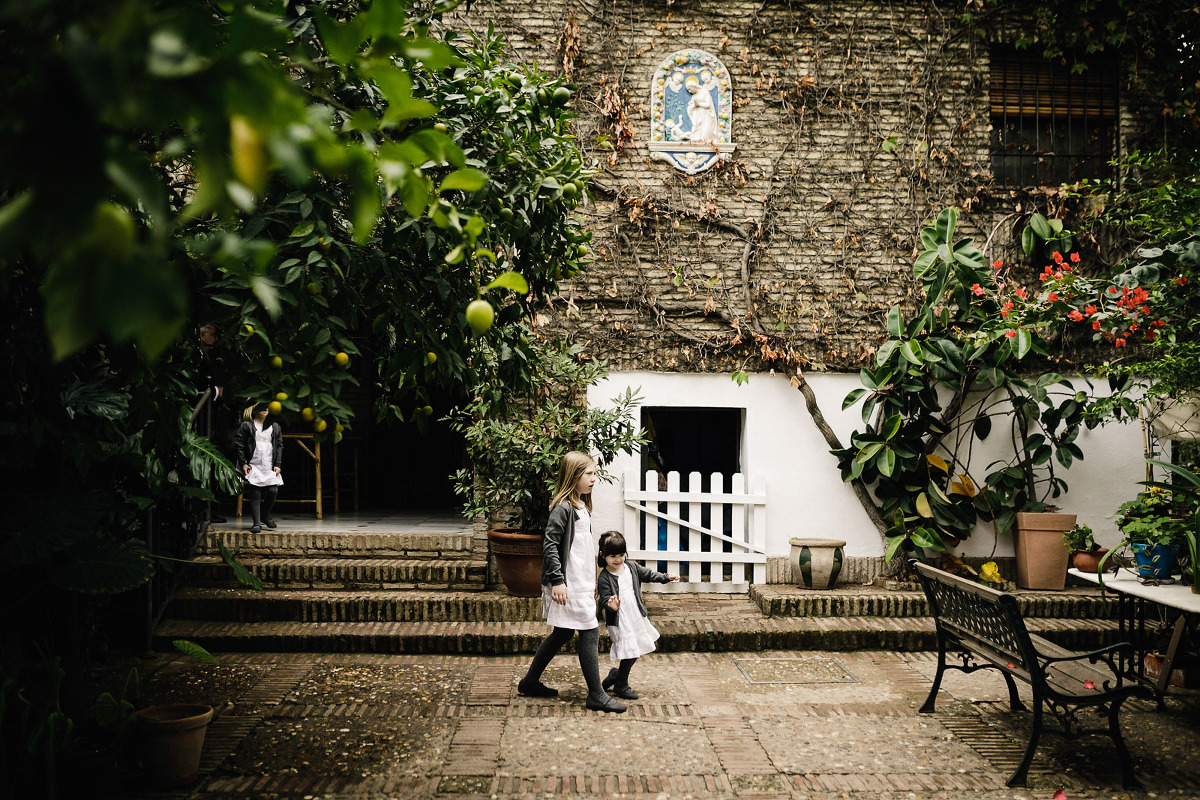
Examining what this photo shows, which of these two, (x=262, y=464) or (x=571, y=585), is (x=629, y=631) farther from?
(x=262, y=464)

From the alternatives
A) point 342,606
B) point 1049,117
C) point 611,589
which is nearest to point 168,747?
point 611,589

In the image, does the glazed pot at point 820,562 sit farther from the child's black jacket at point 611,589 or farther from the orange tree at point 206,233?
the orange tree at point 206,233

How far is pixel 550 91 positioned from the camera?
415cm

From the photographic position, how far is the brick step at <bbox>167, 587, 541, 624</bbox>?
22.1 ft

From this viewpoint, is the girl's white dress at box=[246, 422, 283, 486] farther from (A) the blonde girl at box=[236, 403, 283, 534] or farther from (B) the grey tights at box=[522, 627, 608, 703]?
(B) the grey tights at box=[522, 627, 608, 703]

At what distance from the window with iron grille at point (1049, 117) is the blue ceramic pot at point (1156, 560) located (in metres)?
4.77

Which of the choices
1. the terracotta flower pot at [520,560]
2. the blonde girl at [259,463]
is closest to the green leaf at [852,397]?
the terracotta flower pot at [520,560]

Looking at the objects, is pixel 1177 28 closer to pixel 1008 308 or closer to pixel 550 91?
pixel 1008 308

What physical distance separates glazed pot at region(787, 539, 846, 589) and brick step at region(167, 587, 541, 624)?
2546 millimetres

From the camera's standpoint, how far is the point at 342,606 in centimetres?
679

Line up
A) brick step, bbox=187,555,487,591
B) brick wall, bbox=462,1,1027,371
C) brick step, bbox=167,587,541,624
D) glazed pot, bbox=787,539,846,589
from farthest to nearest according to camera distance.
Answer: brick wall, bbox=462,1,1027,371
glazed pot, bbox=787,539,846,589
brick step, bbox=187,555,487,591
brick step, bbox=167,587,541,624

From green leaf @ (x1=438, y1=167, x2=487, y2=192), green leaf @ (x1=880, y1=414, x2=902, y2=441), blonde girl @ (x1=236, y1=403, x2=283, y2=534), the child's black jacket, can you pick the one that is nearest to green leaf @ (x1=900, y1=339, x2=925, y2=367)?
green leaf @ (x1=880, y1=414, x2=902, y2=441)

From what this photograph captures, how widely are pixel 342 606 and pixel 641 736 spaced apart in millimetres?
3201

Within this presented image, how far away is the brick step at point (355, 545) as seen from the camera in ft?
26.1
